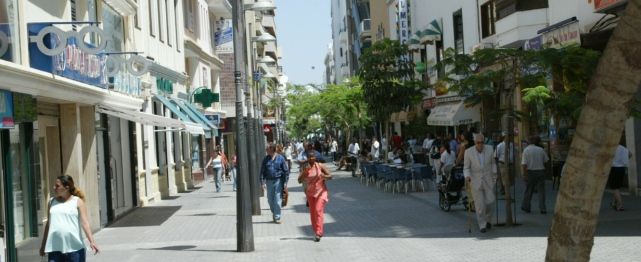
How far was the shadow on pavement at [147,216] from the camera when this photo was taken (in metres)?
18.7

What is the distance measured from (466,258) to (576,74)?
518 centimetres

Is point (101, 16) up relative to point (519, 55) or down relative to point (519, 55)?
up

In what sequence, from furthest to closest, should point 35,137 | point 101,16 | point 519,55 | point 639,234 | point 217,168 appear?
1. point 217,168
2. point 101,16
3. point 519,55
4. point 35,137
5. point 639,234

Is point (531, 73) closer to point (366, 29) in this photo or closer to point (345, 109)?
point (345, 109)

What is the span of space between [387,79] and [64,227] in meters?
22.3

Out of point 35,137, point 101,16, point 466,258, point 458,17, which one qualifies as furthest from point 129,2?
point 458,17

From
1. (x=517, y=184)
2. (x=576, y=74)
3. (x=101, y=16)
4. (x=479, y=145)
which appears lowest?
(x=517, y=184)

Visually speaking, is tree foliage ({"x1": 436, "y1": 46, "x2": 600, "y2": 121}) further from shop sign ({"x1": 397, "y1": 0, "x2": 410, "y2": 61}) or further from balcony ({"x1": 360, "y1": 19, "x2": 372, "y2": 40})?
balcony ({"x1": 360, "y1": 19, "x2": 372, "y2": 40})

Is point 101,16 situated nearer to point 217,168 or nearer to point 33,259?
point 33,259

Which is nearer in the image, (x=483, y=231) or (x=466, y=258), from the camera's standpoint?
(x=466, y=258)

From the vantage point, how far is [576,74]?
14.7 meters

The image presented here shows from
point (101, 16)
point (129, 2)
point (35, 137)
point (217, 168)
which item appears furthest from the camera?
point (217, 168)

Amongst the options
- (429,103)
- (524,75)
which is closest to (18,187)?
(524,75)

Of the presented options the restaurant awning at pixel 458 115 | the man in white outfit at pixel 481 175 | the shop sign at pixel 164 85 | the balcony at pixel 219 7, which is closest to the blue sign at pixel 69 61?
the man in white outfit at pixel 481 175
